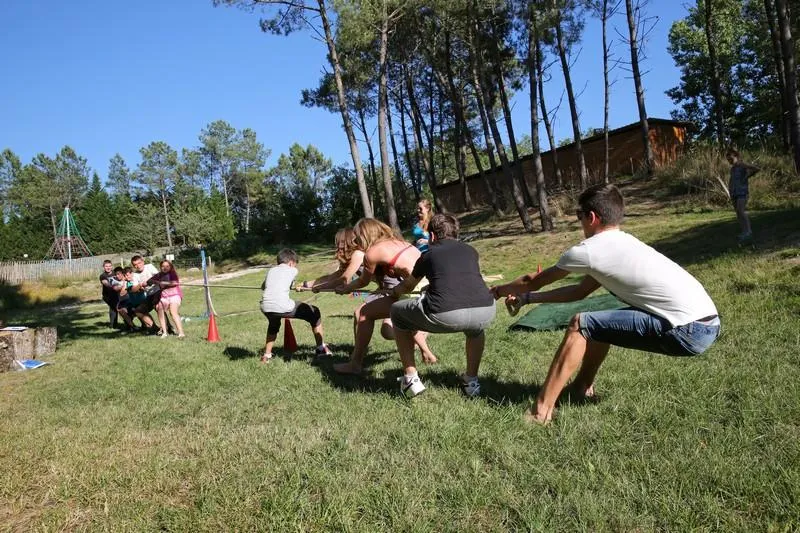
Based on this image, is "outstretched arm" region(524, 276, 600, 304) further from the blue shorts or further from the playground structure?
the playground structure

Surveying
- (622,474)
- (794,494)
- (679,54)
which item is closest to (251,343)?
(622,474)

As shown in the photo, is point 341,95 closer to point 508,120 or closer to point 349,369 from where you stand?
point 508,120

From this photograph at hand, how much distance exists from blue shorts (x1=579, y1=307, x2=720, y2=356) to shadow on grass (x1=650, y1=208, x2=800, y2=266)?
6.21 metres

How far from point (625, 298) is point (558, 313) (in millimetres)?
3802

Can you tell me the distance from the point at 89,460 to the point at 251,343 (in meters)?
4.52

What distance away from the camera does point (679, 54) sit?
35031 mm

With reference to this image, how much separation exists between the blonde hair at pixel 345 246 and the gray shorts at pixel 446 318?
52.0 inches

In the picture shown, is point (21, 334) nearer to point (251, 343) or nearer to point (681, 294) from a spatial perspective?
point (251, 343)

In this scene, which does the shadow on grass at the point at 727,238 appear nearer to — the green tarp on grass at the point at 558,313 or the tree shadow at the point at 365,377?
the green tarp on grass at the point at 558,313

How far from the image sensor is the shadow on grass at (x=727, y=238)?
8.31m

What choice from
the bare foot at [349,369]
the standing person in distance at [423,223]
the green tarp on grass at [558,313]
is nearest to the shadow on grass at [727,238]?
the green tarp on grass at [558,313]

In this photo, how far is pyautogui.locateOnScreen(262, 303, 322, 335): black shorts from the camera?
6077 mm

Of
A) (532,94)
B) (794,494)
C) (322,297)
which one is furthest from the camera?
(532,94)

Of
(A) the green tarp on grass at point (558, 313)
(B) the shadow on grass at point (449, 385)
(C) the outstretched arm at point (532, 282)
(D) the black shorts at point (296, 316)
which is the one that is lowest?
(A) the green tarp on grass at point (558, 313)
